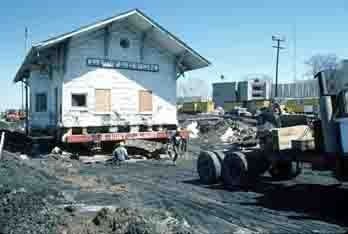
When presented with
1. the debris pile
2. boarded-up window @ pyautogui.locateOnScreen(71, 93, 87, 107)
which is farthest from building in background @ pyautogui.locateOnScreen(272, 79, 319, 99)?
boarded-up window @ pyautogui.locateOnScreen(71, 93, 87, 107)

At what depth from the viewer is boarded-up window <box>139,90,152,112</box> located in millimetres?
22441

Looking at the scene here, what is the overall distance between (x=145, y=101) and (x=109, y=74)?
249 centimetres

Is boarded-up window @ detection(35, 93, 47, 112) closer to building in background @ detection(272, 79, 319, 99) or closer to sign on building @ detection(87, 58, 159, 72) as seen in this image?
sign on building @ detection(87, 58, 159, 72)

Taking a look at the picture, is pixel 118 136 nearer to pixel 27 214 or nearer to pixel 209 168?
pixel 209 168

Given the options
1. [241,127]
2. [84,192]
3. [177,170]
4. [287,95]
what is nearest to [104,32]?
[177,170]

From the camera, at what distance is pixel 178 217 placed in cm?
870

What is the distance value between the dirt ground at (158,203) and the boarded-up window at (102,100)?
5146mm

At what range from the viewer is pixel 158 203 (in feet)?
34.0

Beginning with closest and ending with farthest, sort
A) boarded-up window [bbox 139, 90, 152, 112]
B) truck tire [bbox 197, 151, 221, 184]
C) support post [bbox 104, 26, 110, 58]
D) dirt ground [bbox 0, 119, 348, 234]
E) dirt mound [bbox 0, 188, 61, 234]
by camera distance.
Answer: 1. dirt mound [bbox 0, 188, 61, 234]
2. dirt ground [bbox 0, 119, 348, 234]
3. truck tire [bbox 197, 151, 221, 184]
4. support post [bbox 104, 26, 110, 58]
5. boarded-up window [bbox 139, 90, 152, 112]

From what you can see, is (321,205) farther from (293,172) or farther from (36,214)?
(36,214)

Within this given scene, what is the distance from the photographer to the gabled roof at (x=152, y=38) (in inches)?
758

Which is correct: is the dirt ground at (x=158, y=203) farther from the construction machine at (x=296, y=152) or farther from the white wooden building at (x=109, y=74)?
the white wooden building at (x=109, y=74)

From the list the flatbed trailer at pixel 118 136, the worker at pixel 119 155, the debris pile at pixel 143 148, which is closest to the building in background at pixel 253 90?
the flatbed trailer at pixel 118 136

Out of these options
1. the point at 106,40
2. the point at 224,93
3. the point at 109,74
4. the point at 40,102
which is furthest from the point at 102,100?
the point at 224,93
